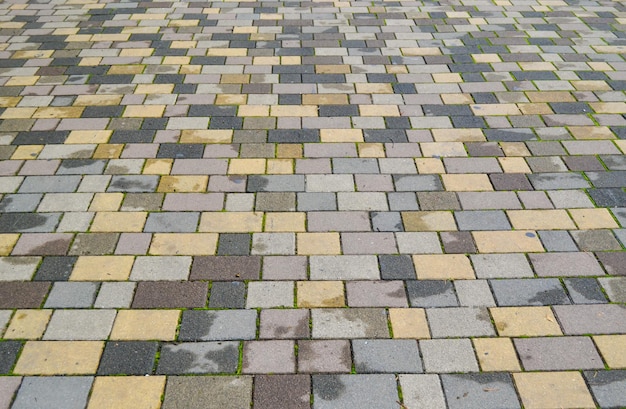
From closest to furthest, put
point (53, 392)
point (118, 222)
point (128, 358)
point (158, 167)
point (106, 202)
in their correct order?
point (53, 392), point (128, 358), point (118, 222), point (106, 202), point (158, 167)

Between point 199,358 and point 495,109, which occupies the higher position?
point 199,358

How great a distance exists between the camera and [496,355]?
276 cm

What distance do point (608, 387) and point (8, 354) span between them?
2848mm

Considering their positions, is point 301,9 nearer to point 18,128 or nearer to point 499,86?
point 499,86

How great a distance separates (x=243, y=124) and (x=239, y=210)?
3.88 ft

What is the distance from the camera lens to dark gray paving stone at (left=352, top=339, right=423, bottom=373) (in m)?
2.70

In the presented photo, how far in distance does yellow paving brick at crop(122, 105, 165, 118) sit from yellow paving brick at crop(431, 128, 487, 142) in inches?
90.1

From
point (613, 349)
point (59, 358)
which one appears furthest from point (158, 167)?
point (613, 349)

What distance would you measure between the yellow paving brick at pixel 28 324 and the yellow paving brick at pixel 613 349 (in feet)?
9.17

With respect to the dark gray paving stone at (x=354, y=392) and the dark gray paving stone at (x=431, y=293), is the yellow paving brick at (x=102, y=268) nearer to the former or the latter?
the dark gray paving stone at (x=354, y=392)

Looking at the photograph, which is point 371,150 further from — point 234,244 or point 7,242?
point 7,242

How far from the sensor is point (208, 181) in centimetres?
395

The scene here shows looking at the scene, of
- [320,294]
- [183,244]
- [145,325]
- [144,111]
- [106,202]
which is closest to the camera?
[145,325]

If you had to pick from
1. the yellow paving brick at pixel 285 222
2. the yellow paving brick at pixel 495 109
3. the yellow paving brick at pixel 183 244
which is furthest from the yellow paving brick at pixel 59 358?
the yellow paving brick at pixel 495 109
